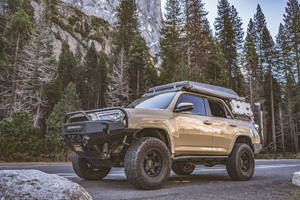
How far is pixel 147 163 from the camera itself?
177 inches

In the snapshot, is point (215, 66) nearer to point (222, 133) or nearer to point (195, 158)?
point (222, 133)

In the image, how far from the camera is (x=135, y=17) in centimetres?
3844

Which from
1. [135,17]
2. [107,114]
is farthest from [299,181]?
[135,17]

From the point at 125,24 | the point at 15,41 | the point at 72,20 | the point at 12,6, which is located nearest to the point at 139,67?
the point at 125,24

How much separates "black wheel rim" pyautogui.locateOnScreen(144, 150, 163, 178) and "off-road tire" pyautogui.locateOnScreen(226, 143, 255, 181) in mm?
2400

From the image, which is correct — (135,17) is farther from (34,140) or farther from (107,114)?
(107,114)

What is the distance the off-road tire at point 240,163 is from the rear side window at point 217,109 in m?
0.88

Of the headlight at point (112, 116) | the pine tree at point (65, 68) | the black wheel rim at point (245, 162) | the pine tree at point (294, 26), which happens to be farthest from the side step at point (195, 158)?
the pine tree at point (294, 26)

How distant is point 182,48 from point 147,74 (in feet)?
20.6

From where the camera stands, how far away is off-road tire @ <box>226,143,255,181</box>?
20.1ft

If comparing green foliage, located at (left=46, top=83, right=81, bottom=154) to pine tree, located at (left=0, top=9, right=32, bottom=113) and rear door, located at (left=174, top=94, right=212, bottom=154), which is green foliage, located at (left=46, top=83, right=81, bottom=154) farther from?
rear door, located at (left=174, top=94, right=212, bottom=154)

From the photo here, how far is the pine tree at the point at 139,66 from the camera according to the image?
32375 mm

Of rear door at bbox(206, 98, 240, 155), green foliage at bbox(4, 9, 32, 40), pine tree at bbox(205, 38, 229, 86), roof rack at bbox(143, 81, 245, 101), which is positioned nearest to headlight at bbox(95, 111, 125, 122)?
roof rack at bbox(143, 81, 245, 101)

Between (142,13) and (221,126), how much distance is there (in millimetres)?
168298
